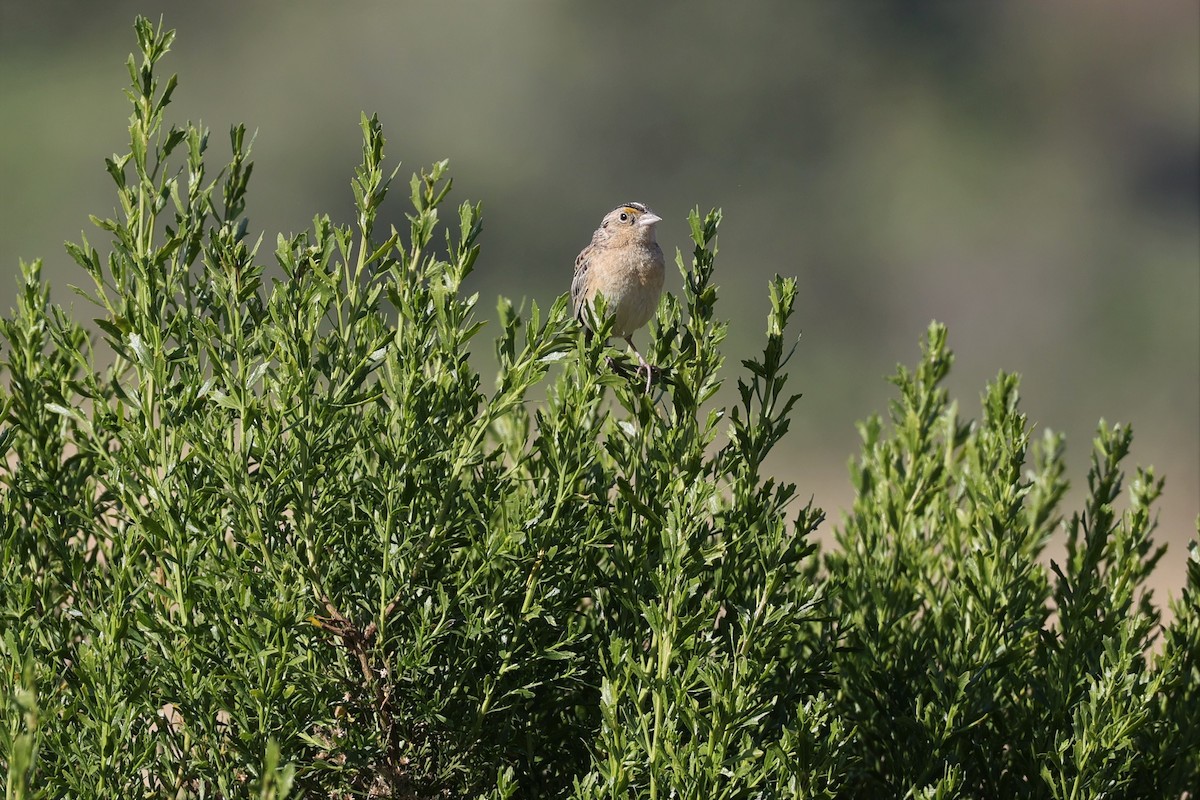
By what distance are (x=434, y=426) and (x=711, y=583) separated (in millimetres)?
1323

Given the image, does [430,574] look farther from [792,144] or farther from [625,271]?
[792,144]

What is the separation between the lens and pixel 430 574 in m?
4.36

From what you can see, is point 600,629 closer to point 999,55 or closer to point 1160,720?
point 1160,720

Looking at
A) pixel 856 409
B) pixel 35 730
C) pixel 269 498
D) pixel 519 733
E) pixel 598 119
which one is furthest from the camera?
pixel 598 119

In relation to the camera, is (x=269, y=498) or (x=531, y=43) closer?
(x=269, y=498)

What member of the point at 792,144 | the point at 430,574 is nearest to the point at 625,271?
the point at 430,574

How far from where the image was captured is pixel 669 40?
189 ft

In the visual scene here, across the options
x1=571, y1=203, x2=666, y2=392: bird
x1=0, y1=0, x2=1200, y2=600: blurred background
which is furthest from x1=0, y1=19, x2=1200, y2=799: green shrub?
x1=0, y1=0, x2=1200, y2=600: blurred background

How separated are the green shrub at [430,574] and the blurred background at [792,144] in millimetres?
32999

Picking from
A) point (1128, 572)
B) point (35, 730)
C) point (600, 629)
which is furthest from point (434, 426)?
point (1128, 572)

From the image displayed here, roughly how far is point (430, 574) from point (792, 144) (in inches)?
1898

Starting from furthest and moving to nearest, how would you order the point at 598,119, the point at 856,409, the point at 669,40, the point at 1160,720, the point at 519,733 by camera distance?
the point at 669,40
the point at 598,119
the point at 856,409
the point at 1160,720
the point at 519,733

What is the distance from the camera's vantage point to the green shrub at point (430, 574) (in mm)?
3916

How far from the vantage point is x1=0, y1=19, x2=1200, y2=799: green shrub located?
12.8 ft
